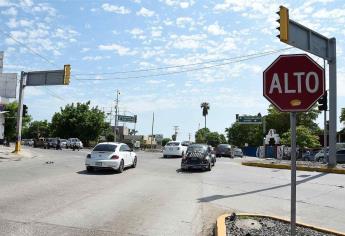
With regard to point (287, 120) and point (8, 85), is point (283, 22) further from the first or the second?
point (287, 120)

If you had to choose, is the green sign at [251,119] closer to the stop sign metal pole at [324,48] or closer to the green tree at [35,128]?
the stop sign metal pole at [324,48]

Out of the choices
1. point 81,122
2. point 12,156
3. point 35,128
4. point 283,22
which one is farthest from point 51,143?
point 35,128

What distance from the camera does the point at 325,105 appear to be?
79.4ft

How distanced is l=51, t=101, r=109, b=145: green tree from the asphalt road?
205ft

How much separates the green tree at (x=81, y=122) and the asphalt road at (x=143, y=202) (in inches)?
2465

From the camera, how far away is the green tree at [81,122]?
81.2 metres

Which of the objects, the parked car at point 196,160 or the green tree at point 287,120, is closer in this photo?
the parked car at point 196,160

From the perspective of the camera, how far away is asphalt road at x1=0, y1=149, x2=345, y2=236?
8.93 metres

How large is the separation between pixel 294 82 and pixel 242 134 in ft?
375

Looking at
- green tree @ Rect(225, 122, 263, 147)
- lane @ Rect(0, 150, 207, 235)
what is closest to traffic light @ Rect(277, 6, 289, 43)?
lane @ Rect(0, 150, 207, 235)

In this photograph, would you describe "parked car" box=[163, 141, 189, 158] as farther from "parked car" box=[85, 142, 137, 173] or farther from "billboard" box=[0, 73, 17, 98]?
"billboard" box=[0, 73, 17, 98]

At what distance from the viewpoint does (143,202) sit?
1223 cm

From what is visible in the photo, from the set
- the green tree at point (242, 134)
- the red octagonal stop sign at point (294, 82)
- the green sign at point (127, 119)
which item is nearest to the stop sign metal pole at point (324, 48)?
the red octagonal stop sign at point (294, 82)

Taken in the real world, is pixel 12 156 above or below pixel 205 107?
below
